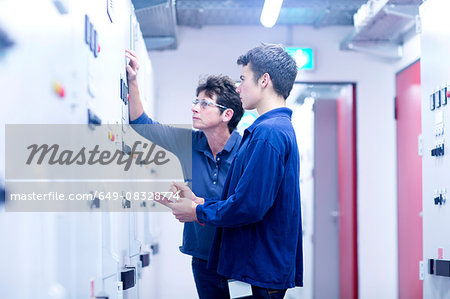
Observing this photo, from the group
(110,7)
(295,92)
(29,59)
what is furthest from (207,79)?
(295,92)

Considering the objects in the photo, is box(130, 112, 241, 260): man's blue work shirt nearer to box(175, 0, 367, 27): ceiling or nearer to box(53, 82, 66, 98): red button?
box(53, 82, 66, 98): red button

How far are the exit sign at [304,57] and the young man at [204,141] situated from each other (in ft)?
8.37

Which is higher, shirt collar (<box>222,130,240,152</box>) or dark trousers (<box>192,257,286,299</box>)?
shirt collar (<box>222,130,240,152</box>)

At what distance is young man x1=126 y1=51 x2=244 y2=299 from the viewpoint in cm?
272

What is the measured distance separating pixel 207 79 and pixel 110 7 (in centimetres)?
87

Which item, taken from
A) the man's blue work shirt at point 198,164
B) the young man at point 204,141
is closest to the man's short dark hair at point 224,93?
the young man at point 204,141

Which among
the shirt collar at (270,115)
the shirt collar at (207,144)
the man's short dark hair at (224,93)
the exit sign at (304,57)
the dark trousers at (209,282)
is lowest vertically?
the dark trousers at (209,282)

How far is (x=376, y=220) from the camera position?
5406 millimetres

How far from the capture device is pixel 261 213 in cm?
200

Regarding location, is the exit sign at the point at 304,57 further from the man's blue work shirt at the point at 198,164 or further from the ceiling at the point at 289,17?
the man's blue work shirt at the point at 198,164

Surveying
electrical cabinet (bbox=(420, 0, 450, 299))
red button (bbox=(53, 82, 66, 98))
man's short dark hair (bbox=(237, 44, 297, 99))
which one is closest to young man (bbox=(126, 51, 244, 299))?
man's short dark hair (bbox=(237, 44, 297, 99))

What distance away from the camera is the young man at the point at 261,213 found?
78.8 inches

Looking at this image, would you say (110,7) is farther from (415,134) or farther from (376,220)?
(376,220)

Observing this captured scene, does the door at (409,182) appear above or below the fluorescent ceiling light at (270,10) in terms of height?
below
